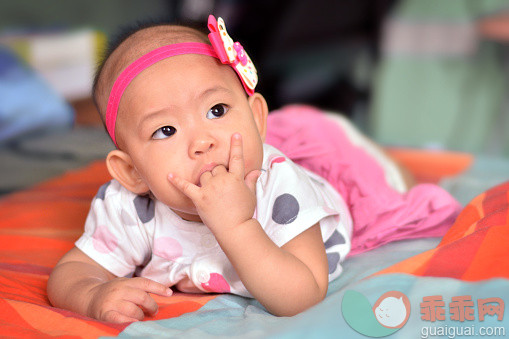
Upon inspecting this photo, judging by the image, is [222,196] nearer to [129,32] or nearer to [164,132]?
[164,132]

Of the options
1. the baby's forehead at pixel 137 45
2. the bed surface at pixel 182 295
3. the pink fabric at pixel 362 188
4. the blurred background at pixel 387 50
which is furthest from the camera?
the blurred background at pixel 387 50

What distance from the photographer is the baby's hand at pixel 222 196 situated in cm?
85

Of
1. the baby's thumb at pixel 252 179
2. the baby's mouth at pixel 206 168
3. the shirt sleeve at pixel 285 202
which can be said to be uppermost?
the baby's mouth at pixel 206 168

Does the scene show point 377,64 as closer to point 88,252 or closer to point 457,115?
point 457,115

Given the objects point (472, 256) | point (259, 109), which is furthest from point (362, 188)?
point (472, 256)

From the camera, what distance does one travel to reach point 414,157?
2010 millimetres

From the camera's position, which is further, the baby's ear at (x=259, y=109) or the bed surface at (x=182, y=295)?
the baby's ear at (x=259, y=109)

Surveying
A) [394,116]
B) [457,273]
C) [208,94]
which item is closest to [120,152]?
[208,94]

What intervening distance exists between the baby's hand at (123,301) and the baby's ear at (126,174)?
19 cm

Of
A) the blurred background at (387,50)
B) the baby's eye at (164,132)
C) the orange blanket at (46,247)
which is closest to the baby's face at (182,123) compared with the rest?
the baby's eye at (164,132)

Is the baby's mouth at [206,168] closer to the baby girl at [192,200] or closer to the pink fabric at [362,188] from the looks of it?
the baby girl at [192,200]

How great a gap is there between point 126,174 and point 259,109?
0.26 m

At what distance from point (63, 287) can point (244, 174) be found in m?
0.35

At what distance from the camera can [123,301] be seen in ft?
2.87
